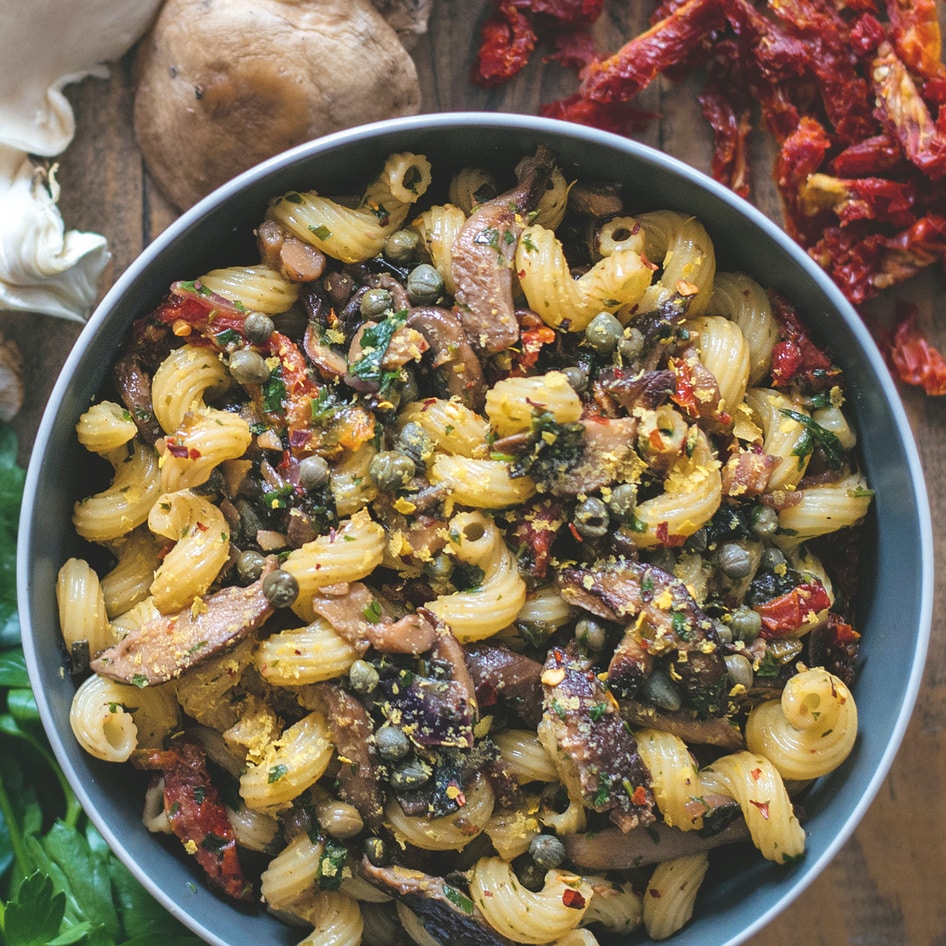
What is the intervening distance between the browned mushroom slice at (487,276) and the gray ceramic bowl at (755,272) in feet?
0.91

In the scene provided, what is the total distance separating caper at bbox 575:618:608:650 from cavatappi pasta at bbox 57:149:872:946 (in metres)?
0.01

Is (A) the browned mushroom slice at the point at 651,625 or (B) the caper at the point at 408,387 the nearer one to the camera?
(A) the browned mushroom slice at the point at 651,625

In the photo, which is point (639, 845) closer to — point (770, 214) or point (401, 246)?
point (401, 246)

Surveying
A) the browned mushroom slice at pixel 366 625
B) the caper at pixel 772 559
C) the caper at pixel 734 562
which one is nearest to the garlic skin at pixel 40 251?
the browned mushroom slice at pixel 366 625

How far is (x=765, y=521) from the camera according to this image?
9.16 feet

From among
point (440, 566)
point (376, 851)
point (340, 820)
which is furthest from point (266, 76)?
point (376, 851)

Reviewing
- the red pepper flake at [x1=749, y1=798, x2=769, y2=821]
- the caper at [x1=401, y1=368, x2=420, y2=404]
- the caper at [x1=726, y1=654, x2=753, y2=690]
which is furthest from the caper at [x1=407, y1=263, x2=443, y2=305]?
the red pepper flake at [x1=749, y1=798, x2=769, y2=821]

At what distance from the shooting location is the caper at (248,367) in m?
2.76

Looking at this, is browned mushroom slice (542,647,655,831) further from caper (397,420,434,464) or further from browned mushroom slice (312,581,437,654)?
caper (397,420,434,464)

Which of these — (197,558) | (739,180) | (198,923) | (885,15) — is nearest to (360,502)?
(197,558)

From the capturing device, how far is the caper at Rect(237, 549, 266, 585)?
2.76 metres

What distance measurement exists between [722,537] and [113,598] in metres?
1.84

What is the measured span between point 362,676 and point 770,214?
234 centimetres

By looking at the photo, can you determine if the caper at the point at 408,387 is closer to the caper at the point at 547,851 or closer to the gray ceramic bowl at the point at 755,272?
the gray ceramic bowl at the point at 755,272
